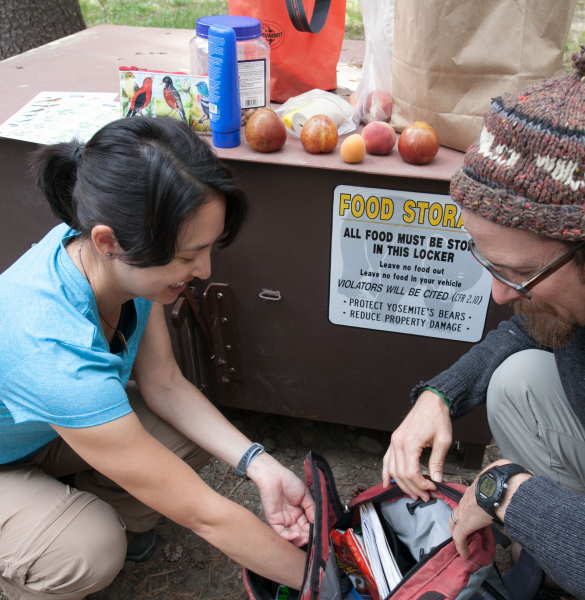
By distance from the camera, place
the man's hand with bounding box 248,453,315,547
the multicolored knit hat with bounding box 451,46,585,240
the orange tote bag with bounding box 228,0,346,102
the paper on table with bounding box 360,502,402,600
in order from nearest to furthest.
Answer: the multicolored knit hat with bounding box 451,46,585,240 → the paper on table with bounding box 360,502,402,600 → the man's hand with bounding box 248,453,315,547 → the orange tote bag with bounding box 228,0,346,102

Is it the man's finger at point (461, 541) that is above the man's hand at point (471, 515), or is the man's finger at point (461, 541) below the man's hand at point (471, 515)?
below

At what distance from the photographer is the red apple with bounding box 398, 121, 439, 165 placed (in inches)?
60.5

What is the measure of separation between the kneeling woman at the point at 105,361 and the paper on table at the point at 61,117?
1.52ft

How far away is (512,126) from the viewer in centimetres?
95

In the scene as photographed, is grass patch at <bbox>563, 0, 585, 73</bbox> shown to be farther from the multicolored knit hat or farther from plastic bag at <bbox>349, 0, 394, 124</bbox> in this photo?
the multicolored knit hat

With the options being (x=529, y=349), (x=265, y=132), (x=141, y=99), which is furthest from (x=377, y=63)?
(x=529, y=349)

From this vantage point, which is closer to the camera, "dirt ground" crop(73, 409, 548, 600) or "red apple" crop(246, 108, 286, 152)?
"red apple" crop(246, 108, 286, 152)

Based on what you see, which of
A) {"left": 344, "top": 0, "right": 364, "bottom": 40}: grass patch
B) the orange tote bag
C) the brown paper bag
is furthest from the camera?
{"left": 344, "top": 0, "right": 364, "bottom": 40}: grass patch

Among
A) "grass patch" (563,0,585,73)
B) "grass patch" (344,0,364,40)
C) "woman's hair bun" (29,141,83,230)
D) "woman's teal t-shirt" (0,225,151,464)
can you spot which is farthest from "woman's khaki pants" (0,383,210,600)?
"grass patch" (344,0,364,40)

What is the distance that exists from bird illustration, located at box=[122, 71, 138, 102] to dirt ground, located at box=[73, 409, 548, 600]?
1376 mm

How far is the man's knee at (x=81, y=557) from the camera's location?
144 cm

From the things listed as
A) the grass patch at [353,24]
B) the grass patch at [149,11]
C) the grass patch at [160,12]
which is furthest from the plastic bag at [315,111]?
the grass patch at [149,11]

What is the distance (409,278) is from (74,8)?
3.87m

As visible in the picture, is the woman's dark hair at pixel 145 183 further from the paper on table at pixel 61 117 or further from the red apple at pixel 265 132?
the paper on table at pixel 61 117
